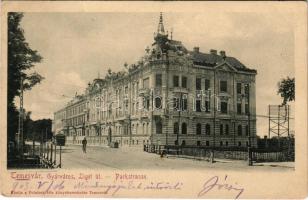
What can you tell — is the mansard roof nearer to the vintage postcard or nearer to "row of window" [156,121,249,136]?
the vintage postcard

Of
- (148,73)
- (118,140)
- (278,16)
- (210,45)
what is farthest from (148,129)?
(278,16)

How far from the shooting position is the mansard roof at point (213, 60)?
27.7 feet

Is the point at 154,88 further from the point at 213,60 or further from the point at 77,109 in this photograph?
the point at 77,109

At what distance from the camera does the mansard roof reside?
844 cm

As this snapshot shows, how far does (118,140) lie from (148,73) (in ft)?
9.06

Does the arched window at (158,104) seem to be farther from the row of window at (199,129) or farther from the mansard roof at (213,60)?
the mansard roof at (213,60)

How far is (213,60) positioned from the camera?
9.72 metres

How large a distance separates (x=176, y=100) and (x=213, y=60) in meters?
1.28

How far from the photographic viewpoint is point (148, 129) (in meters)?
11.0

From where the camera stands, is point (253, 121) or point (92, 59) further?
point (253, 121)

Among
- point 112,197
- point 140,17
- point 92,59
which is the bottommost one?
point 112,197

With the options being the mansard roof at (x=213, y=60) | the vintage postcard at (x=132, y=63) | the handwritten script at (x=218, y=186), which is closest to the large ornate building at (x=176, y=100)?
the mansard roof at (x=213, y=60)

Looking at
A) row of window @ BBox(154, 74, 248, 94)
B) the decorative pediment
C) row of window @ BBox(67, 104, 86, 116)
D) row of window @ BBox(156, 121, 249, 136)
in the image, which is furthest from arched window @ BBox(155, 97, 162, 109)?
row of window @ BBox(67, 104, 86, 116)

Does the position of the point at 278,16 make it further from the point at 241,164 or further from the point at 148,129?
the point at 148,129
